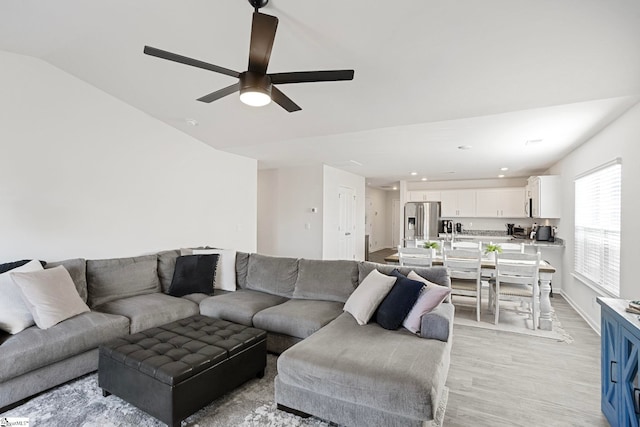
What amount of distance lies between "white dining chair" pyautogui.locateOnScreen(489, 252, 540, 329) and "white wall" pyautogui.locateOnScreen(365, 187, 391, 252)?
21.6ft

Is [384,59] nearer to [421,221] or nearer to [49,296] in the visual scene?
[49,296]

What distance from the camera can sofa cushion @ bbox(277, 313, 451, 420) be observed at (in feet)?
A: 5.57

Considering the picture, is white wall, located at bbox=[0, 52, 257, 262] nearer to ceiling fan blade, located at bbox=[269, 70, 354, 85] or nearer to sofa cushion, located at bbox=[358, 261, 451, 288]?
ceiling fan blade, located at bbox=[269, 70, 354, 85]

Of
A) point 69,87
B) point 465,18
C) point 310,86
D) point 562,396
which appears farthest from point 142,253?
point 562,396

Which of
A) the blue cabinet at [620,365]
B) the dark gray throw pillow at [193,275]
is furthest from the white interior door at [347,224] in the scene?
the blue cabinet at [620,365]

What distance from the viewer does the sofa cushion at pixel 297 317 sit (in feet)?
8.98

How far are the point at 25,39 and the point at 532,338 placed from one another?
5.89 metres

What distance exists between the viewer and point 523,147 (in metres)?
4.58

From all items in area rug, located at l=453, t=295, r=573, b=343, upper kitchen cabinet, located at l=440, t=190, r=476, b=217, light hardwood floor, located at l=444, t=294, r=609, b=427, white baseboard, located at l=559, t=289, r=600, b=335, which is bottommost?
light hardwood floor, located at l=444, t=294, r=609, b=427

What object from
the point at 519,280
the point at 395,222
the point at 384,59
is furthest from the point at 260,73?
the point at 395,222

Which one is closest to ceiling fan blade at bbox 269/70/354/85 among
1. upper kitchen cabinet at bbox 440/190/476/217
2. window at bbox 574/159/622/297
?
window at bbox 574/159/622/297

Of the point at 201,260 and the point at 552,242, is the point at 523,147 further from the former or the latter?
the point at 201,260

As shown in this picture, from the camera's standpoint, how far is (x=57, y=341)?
2.34 metres

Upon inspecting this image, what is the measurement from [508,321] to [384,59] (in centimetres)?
356
